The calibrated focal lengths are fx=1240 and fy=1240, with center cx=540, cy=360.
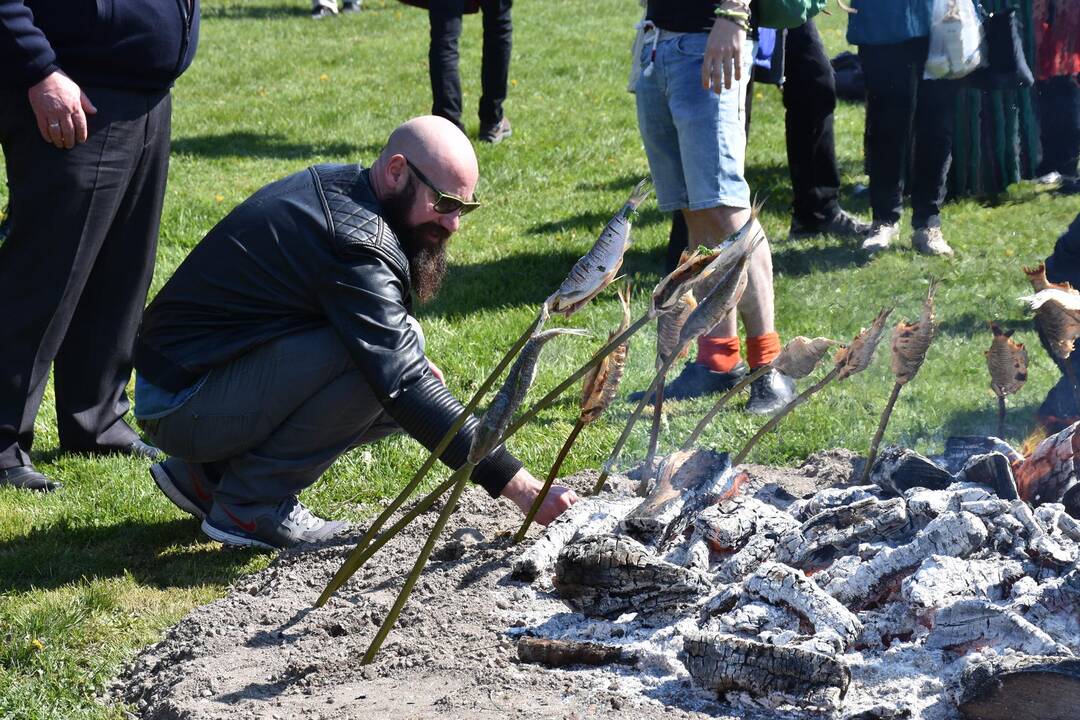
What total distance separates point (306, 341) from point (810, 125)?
3882mm

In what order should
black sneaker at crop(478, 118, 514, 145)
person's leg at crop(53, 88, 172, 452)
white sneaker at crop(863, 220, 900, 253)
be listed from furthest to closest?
black sneaker at crop(478, 118, 514, 145) < white sneaker at crop(863, 220, 900, 253) < person's leg at crop(53, 88, 172, 452)

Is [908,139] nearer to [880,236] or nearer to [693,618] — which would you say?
[880,236]

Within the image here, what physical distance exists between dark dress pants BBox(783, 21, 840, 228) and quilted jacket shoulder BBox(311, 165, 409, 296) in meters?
3.59

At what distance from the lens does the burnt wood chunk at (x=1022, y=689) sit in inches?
85.4

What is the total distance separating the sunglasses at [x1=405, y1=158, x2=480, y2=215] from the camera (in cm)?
313

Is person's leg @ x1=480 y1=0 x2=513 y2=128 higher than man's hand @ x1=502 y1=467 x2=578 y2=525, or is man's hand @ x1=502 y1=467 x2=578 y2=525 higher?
person's leg @ x1=480 y1=0 x2=513 y2=128

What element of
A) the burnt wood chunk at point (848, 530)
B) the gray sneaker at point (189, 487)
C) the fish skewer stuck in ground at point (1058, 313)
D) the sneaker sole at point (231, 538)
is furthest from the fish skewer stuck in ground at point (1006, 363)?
the gray sneaker at point (189, 487)

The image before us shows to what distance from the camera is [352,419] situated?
3.41 meters

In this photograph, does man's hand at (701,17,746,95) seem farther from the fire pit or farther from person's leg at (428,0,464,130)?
person's leg at (428,0,464,130)

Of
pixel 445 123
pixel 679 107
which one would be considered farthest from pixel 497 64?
pixel 445 123

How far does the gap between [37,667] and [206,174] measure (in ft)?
18.2

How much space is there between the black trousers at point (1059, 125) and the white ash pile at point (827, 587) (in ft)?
15.3

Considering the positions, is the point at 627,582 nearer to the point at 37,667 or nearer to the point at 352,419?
the point at 352,419

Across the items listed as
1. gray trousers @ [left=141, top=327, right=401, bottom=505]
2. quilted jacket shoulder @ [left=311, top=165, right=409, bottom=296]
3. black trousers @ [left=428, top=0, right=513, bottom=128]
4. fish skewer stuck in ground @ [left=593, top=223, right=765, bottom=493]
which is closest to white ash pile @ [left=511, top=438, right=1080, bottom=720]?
fish skewer stuck in ground @ [left=593, top=223, right=765, bottom=493]
